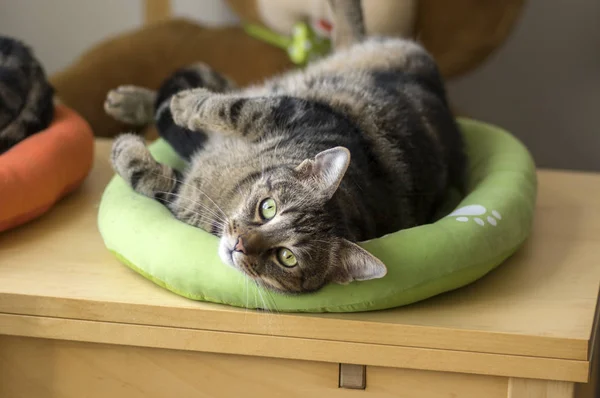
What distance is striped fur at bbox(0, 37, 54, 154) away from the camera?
4.50 ft

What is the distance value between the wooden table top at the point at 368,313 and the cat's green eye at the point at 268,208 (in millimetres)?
131

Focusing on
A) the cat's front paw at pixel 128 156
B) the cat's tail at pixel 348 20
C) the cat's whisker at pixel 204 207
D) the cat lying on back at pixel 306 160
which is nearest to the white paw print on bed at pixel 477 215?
the cat lying on back at pixel 306 160

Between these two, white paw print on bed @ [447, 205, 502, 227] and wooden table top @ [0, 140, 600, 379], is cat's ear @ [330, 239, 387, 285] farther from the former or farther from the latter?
white paw print on bed @ [447, 205, 502, 227]

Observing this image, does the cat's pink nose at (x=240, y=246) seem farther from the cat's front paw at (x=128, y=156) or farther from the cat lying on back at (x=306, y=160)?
the cat's front paw at (x=128, y=156)

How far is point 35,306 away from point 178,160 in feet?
1.39

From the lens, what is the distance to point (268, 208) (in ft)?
3.58

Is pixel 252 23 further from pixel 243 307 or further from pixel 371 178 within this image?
pixel 243 307

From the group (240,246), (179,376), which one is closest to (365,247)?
(240,246)

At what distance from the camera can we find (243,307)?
1079mm

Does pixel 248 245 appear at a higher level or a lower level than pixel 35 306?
higher

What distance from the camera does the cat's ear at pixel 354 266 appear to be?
101 centimetres

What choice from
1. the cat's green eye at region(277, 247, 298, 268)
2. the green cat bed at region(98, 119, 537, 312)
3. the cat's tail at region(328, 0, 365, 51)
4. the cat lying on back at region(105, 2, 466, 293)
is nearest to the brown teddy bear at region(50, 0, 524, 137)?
the cat's tail at region(328, 0, 365, 51)

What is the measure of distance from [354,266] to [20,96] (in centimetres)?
71

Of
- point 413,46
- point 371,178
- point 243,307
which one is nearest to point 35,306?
point 243,307
